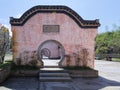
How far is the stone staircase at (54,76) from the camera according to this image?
56.9ft

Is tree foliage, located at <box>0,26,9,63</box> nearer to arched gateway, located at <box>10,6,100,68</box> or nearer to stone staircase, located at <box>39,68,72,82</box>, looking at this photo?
arched gateway, located at <box>10,6,100,68</box>

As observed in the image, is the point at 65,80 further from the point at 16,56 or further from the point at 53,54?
the point at 53,54

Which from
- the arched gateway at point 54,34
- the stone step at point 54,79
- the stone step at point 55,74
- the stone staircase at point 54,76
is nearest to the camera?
the stone step at point 54,79

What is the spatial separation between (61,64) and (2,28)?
17.6 ft

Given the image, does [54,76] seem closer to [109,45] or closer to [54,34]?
[54,34]

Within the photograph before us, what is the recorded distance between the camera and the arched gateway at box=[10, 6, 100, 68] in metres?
21.2

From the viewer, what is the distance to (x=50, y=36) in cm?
2144

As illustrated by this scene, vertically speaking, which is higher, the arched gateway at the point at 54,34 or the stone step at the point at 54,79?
the arched gateway at the point at 54,34

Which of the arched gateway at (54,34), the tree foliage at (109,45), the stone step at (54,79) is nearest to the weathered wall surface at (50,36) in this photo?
the arched gateway at (54,34)

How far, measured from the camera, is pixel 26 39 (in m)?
21.3

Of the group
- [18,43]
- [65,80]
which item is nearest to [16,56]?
[18,43]

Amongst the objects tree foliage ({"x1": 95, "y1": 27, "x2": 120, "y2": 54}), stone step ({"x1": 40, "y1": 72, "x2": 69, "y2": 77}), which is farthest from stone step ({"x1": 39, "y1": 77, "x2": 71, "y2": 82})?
tree foliage ({"x1": 95, "y1": 27, "x2": 120, "y2": 54})

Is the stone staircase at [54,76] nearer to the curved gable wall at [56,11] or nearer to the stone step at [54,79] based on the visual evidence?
the stone step at [54,79]

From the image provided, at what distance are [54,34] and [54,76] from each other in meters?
4.30
